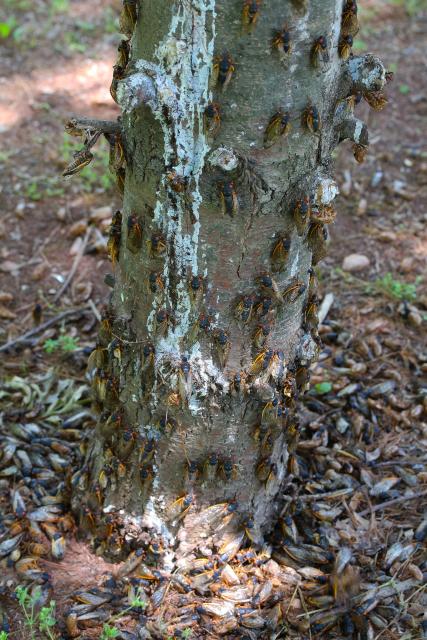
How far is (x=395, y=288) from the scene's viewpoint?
3.88 meters

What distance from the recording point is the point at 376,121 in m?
5.30

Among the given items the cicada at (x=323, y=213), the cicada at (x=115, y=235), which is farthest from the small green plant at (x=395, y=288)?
the cicada at (x=115, y=235)

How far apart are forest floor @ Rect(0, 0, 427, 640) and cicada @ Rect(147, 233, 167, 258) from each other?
4.21ft

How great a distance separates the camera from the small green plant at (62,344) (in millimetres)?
3542

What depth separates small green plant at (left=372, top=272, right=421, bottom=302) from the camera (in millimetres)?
3848

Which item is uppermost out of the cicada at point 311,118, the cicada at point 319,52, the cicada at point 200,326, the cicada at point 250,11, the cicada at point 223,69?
the cicada at point 250,11

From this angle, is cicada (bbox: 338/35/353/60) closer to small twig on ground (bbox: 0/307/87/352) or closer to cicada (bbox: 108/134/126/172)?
cicada (bbox: 108/134/126/172)

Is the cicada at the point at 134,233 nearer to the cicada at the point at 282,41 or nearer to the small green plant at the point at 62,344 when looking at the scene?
the cicada at the point at 282,41

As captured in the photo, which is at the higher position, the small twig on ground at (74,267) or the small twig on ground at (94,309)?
the small twig on ground at (74,267)

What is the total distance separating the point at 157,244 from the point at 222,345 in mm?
390

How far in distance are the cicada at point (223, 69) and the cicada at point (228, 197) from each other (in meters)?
0.27

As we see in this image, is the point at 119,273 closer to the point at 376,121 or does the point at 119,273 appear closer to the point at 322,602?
the point at 322,602

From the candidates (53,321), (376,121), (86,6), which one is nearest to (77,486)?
(53,321)

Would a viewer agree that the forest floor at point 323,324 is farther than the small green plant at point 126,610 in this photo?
Yes
